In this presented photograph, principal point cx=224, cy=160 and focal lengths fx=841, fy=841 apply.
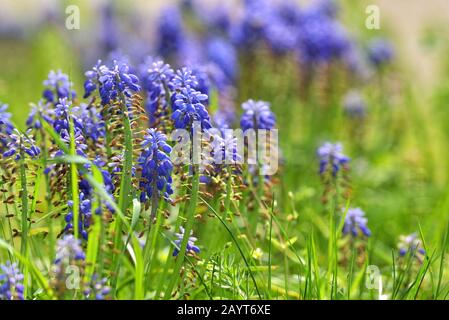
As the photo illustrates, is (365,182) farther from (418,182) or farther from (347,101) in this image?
(347,101)

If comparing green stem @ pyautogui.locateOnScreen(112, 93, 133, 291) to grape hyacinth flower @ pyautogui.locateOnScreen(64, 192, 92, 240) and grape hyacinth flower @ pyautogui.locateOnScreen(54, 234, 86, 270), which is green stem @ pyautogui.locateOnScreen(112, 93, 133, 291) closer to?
grape hyacinth flower @ pyautogui.locateOnScreen(64, 192, 92, 240)

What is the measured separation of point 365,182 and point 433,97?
1.10m

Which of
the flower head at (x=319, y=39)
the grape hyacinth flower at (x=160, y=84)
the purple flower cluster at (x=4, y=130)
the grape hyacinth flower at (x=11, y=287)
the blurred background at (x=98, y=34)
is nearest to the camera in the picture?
the grape hyacinth flower at (x=11, y=287)

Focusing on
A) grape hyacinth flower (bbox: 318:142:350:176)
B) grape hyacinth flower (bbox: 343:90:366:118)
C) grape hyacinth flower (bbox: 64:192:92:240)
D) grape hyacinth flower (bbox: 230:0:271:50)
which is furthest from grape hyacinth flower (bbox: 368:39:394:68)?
grape hyacinth flower (bbox: 64:192:92:240)

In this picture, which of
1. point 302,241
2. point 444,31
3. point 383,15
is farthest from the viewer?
point 383,15

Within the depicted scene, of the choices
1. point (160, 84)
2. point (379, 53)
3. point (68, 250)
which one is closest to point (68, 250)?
point (68, 250)

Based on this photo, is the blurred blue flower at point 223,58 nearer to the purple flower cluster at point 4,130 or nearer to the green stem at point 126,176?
the purple flower cluster at point 4,130

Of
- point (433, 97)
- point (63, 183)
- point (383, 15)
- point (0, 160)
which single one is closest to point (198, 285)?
point (63, 183)

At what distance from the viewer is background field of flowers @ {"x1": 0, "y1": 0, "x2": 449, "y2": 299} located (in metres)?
3.10

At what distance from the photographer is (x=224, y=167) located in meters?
3.34

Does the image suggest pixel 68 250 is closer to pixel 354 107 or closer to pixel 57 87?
pixel 57 87

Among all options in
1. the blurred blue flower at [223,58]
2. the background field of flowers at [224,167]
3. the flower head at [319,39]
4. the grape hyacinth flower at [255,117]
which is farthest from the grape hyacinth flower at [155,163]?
the flower head at [319,39]

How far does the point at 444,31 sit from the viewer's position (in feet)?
25.7

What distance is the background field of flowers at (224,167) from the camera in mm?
3102
